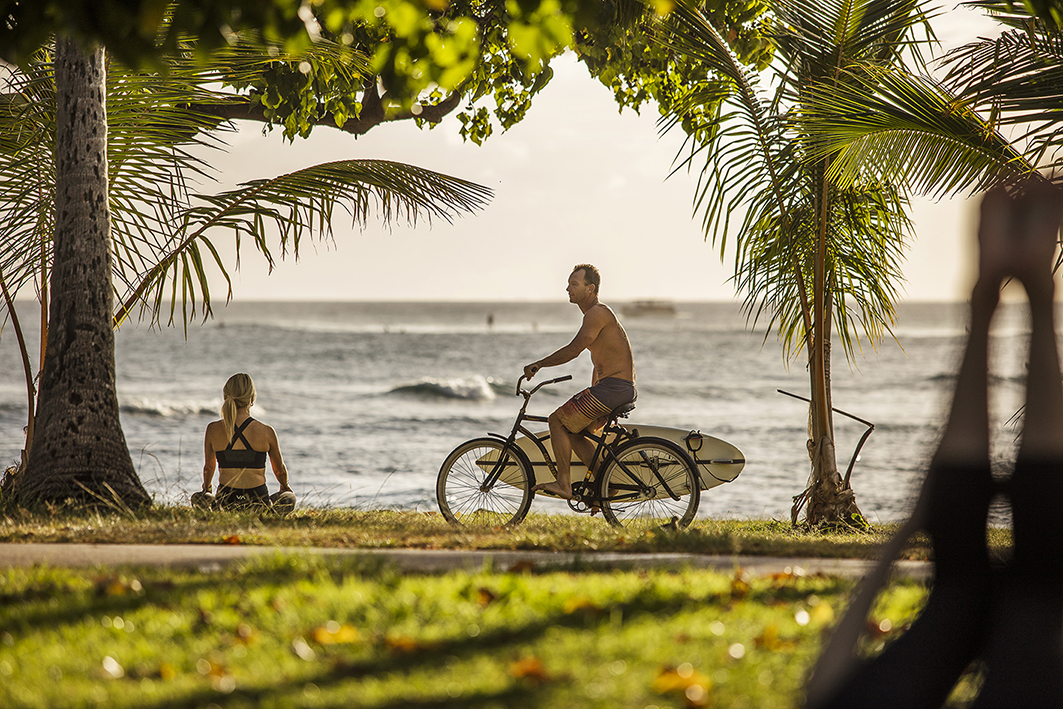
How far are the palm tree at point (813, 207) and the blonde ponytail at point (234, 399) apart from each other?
4.38m

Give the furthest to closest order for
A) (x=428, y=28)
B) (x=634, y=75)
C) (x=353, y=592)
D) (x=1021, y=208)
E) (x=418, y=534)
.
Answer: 1. (x=634, y=75)
2. (x=418, y=534)
3. (x=353, y=592)
4. (x=428, y=28)
5. (x=1021, y=208)

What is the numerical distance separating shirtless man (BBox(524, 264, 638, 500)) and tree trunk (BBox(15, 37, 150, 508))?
131 inches

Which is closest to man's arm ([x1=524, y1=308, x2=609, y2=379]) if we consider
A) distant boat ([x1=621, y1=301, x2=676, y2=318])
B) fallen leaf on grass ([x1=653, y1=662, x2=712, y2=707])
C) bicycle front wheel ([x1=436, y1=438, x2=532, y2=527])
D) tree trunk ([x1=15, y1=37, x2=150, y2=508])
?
bicycle front wheel ([x1=436, y1=438, x2=532, y2=527])

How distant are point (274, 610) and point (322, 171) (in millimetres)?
5321

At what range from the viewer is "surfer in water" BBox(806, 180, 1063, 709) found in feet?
8.80

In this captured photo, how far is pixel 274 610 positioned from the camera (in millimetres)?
3295

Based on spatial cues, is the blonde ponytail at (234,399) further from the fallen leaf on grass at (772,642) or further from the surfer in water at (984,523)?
the surfer in water at (984,523)

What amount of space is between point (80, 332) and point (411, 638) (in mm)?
4921

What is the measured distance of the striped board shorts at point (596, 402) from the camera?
6.48 metres

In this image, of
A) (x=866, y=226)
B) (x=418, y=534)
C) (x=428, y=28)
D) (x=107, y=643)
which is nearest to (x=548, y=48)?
(x=428, y=28)

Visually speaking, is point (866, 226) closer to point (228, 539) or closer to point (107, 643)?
point (228, 539)

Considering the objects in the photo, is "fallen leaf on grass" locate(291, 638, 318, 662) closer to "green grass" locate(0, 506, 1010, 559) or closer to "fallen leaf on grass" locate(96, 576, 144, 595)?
"fallen leaf on grass" locate(96, 576, 144, 595)

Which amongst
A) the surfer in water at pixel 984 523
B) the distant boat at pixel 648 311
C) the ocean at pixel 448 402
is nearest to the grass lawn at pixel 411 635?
the surfer in water at pixel 984 523

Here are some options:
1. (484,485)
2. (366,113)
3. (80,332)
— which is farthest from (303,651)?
(366,113)
